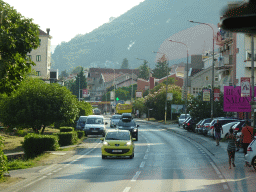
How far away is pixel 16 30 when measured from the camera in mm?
10875

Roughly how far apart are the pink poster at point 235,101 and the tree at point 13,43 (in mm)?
30694

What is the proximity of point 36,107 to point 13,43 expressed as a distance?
23750 millimetres

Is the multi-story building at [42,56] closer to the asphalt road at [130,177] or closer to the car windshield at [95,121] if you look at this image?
the car windshield at [95,121]

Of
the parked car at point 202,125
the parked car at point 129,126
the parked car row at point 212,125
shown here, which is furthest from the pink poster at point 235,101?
the parked car at point 129,126

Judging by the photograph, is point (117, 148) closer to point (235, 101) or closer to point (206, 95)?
point (235, 101)

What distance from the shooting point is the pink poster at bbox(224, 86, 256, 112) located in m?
39.4

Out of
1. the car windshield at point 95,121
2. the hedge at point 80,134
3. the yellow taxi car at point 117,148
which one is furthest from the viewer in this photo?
the car windshield at point 95,121

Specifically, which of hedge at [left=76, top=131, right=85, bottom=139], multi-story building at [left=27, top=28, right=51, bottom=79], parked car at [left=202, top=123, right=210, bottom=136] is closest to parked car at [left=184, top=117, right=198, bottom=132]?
parked car at [left=202, top=123, right=210, bottom=136]

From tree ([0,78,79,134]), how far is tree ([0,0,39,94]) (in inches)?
879

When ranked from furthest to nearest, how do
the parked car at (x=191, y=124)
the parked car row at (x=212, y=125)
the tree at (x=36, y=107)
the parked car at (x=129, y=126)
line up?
the parked car at (x=191, y=124) → the parked car at (x=129, y=126) → the tree at (x=36, y=107) → the parked car row at (x=212, y=125)

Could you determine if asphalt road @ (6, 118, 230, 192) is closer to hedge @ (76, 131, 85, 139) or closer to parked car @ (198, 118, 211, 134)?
hedge @ (76, 131, 85, 139)

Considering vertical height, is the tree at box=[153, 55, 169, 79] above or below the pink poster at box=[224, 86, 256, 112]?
above

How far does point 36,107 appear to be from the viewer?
33.9 meters

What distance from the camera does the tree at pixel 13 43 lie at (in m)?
10.5
